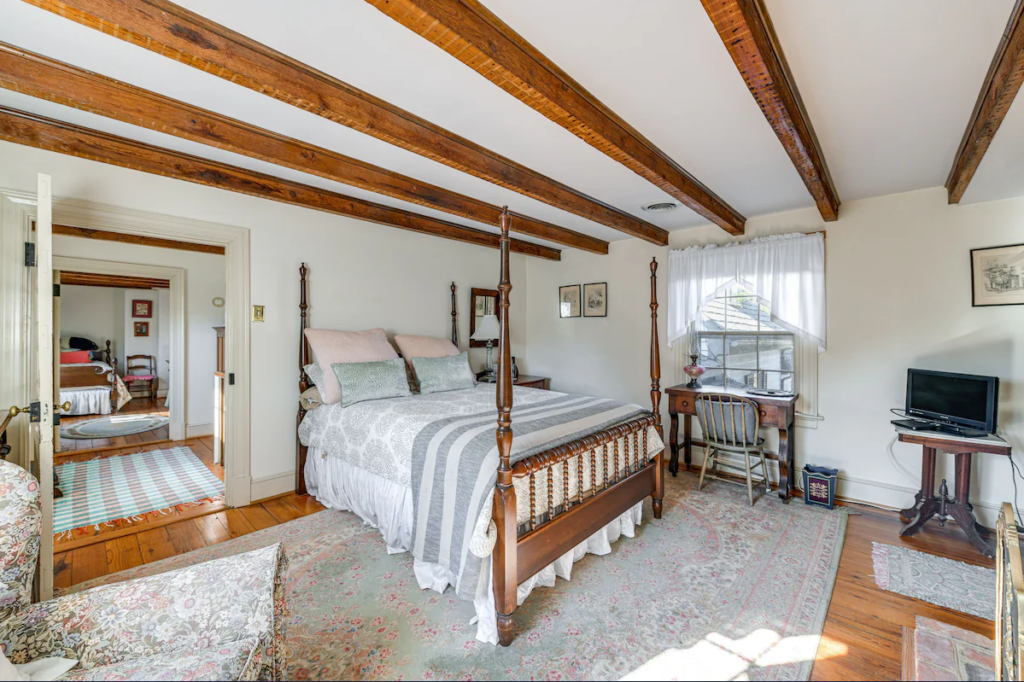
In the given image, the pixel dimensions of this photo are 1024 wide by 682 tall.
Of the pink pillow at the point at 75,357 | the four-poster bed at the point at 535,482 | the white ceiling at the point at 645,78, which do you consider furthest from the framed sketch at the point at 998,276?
the pink pillow at the point at 75,357

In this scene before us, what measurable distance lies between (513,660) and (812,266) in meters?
3.51

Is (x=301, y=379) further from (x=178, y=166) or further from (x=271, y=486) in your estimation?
(x=178, y=166)

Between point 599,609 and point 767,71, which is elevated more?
point 767,71

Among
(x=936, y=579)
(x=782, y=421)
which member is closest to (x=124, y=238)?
(x=782, y=421)

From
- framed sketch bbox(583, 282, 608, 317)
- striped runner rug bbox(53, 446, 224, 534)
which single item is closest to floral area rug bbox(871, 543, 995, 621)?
framed sketch bbox(583, 282, 608, 317)

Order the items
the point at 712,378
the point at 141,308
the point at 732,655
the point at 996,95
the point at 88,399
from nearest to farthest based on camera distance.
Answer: the point at 996,95, the point at 732,655, the point at 712,378, the point at 88,399, the point at 141,308

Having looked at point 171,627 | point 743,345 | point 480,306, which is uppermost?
point 480,306

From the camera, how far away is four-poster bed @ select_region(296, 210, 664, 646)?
1.81 m

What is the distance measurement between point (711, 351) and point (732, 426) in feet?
3.30

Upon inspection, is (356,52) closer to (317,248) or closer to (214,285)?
(317,248)

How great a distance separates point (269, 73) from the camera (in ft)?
5.28

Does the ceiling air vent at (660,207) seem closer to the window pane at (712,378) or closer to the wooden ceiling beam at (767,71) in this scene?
the wooden ceiling beam at (767,71)

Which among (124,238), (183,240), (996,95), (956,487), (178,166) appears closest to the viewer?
(996,95)

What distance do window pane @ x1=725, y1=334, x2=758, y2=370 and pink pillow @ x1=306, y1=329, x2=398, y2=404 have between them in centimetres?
307
